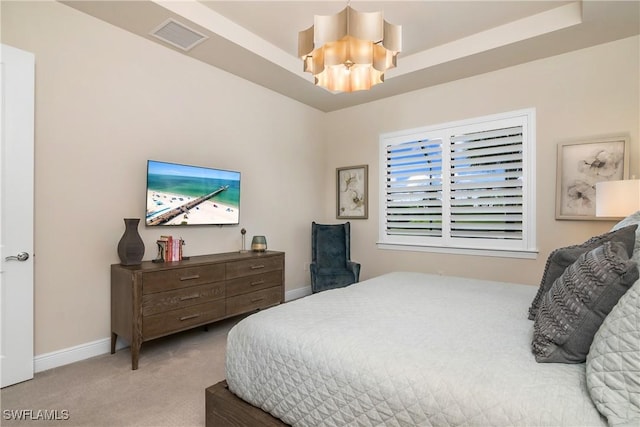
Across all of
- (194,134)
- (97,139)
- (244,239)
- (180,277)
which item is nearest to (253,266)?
(244,239)

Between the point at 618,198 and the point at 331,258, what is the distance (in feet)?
9.57

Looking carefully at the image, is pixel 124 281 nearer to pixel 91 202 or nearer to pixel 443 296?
pixel 91 202

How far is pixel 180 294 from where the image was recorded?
9.21 ft

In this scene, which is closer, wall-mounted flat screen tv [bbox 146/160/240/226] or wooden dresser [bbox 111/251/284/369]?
wooden dresser [bbox 111/251/284/369]

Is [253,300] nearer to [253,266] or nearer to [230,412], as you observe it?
[253,266]

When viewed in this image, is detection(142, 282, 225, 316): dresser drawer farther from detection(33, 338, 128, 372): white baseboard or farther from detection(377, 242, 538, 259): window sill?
detection(377, 242, 538, 259): window sill

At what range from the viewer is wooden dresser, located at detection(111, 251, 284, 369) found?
256 cm

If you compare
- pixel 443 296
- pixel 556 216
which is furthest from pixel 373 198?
pixel 443 296

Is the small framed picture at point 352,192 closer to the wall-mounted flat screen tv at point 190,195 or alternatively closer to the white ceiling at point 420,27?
the white ceiling at point 420,27

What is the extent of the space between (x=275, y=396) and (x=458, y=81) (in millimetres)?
3903

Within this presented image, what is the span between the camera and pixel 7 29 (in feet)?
7.75

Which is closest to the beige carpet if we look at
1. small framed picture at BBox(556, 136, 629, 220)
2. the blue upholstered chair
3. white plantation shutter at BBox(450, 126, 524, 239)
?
the blue upholstered chair

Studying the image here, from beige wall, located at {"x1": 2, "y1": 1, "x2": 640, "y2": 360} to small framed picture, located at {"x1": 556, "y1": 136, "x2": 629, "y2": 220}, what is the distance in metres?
0.10

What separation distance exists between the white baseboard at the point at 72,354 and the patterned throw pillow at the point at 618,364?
3.21 m
